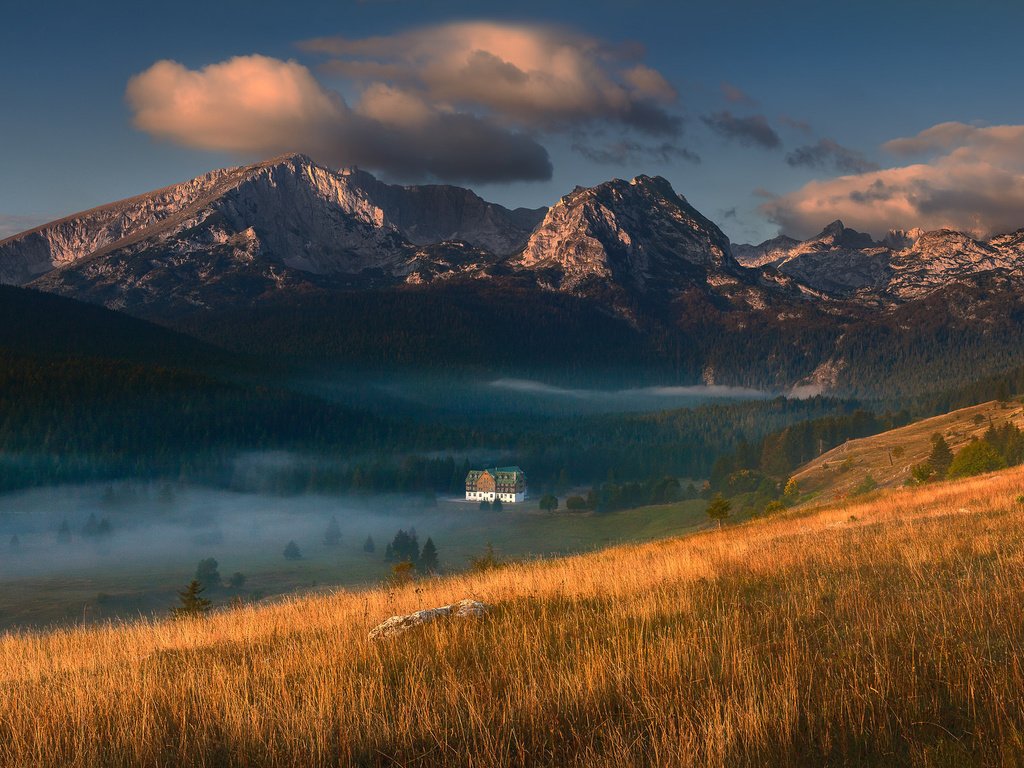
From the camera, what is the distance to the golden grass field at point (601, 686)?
271 inches

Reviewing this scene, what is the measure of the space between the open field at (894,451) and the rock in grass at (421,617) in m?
121

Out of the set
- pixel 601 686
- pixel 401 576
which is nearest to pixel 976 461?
pixel 401 576

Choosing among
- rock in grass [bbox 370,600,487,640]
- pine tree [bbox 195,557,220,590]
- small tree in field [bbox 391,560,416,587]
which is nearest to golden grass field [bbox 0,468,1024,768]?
rock in grass [bbox 370,600,487,640]

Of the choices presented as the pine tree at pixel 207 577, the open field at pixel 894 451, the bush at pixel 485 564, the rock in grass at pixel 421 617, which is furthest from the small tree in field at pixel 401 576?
the pine tree at pixel 207 577

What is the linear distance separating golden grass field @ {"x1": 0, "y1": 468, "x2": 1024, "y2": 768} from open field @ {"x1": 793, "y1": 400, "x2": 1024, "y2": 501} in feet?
394

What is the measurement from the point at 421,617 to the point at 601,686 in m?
5.50

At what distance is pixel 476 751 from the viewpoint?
A: 673 centimetres

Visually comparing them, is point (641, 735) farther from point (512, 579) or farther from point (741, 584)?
point (512, 579)

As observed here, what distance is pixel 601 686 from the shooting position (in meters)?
8.27

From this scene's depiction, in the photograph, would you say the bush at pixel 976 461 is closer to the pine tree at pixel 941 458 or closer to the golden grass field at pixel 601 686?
the pine tree at pixel 941 458

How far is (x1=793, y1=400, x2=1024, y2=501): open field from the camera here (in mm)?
134250

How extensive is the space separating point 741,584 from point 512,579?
21.2ft

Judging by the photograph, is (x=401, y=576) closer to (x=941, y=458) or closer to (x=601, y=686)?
(x=601, y=686)

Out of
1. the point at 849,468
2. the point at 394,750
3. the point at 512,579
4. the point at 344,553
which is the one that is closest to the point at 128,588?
the point at 344,553
